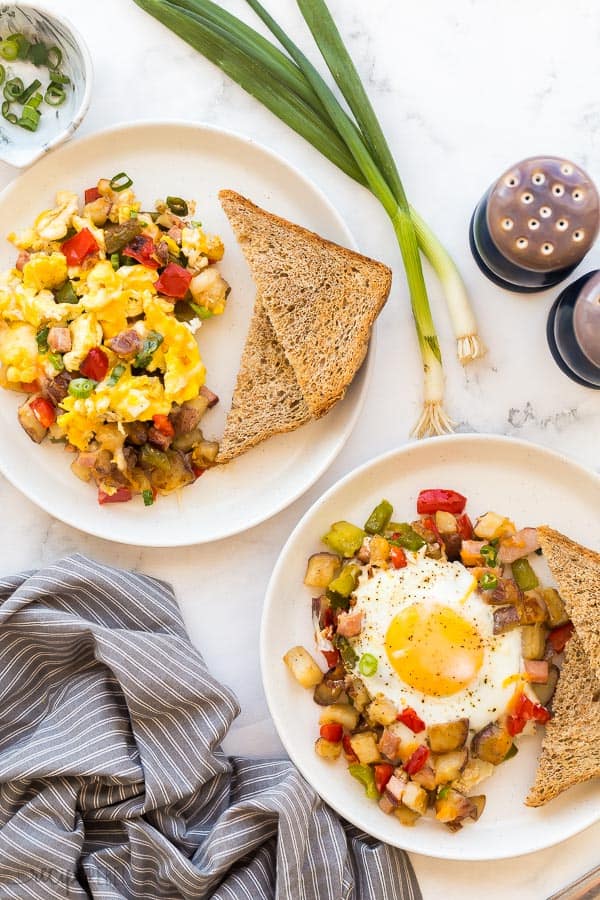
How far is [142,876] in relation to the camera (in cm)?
A: 338

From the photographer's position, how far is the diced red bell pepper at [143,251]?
3.38 metres

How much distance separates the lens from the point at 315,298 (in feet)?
11.1

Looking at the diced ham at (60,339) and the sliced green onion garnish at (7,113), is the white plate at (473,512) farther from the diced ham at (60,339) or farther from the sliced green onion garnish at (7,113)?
the sliced green onion garnish at (7,113)

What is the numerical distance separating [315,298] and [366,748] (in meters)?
1.69

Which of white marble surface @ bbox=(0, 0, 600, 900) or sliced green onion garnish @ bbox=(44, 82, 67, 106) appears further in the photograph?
white marble surface @ bbox=(0, 0, 600, 900)

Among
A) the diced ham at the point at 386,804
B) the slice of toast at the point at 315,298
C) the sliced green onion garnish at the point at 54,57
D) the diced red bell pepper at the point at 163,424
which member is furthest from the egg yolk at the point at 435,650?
the sliced green onion garnish at the point at 54,57

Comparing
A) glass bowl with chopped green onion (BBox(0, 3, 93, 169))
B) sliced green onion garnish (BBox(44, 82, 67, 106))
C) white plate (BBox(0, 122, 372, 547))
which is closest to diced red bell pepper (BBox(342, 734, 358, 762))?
white plate (BBox(0, 122, 372, 547))

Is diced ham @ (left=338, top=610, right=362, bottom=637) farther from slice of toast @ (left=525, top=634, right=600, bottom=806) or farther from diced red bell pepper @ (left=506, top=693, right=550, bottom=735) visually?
slice of toast @ (left=525, top=634, right=600, bottom=806)

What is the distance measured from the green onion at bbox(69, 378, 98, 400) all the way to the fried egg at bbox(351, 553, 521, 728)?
1229mm

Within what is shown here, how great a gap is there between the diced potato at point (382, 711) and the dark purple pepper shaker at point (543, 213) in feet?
5.41

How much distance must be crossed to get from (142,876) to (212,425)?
1.71m

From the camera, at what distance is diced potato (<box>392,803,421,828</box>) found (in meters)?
3.41

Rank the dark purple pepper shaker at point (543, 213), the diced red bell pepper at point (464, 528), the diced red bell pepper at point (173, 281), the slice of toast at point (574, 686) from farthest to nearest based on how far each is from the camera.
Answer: the diced red bell pepper at point (464, 528)
the diced red bell pepper at point (173, 281)
the slice of toast at point (574, 686)
the dark purple pepper shaker at point (543, 213)

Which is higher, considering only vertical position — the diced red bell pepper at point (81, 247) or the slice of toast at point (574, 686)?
the diced red bell pepper at point (81, 247)
